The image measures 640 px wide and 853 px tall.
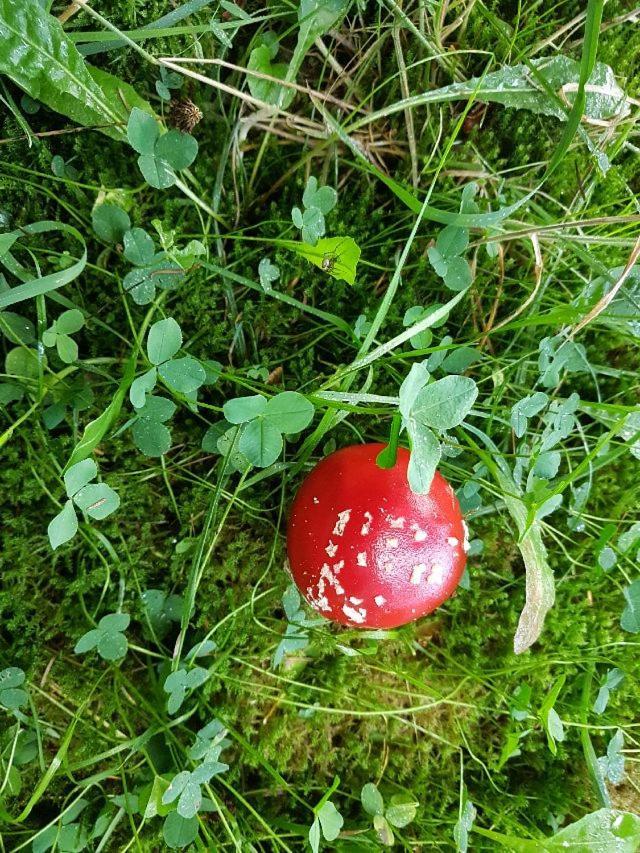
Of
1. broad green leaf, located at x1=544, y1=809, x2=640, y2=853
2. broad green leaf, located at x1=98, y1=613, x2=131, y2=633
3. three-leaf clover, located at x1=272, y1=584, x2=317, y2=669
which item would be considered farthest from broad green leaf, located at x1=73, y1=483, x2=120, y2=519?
broad green leaf, located at x1=544, y1=809, x2=640, y2=853

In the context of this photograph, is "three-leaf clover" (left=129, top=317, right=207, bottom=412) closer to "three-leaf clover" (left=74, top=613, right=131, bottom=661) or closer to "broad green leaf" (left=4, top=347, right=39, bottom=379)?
"broad green leaf" (left=4, top=347, right=39, bottom=379)

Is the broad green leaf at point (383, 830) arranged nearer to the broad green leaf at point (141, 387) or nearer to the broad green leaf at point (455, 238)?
the broad green leaf at point (141, 387)

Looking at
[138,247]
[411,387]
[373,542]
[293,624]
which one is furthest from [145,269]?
[293,624]

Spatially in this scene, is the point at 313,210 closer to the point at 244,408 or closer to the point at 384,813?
the point at 244,408

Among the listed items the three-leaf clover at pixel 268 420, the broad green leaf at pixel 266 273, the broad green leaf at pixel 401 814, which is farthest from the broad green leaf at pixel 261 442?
the broad green leaf at pixel 401 814

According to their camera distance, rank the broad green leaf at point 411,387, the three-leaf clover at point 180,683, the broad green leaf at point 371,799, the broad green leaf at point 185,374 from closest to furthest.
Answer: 1. the broad green leaf at point 411,387
2. the broad green leaf at point 185,374
3. the three-leaf clover at point 180,683
4. the broad green leaf at point 371,799
